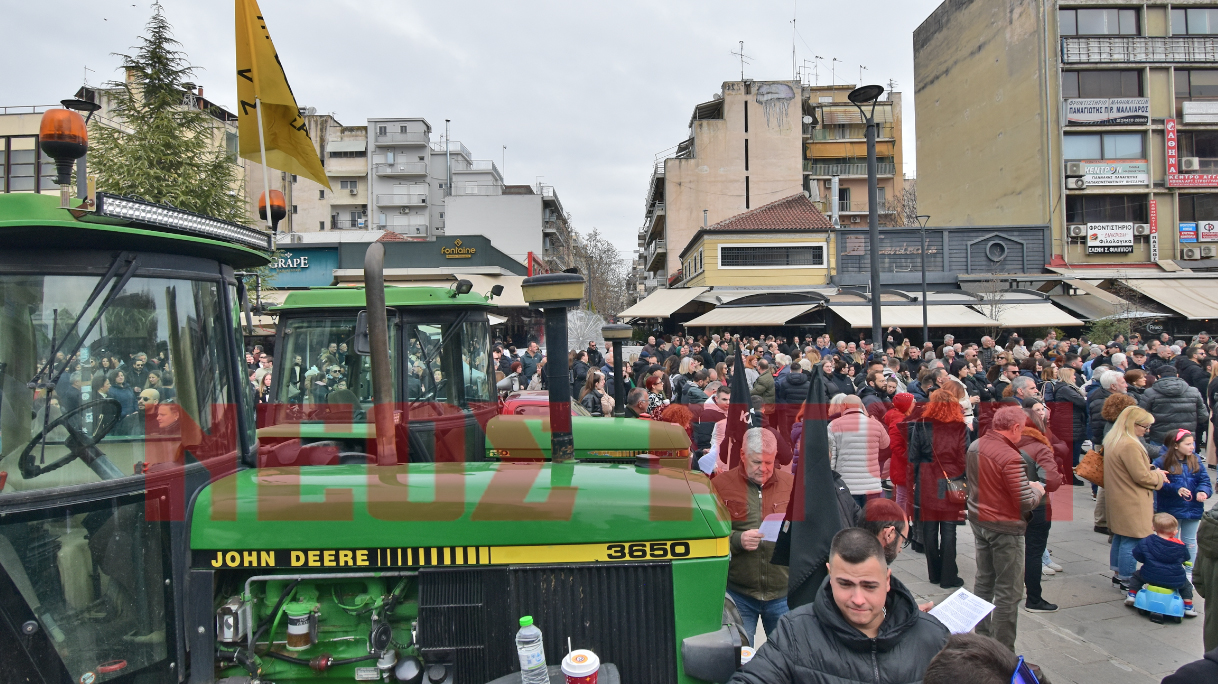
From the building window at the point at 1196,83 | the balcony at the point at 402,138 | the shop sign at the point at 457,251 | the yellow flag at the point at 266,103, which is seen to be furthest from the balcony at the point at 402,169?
the yellow flag at the point at 266,103

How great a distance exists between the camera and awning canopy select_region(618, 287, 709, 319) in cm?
2854

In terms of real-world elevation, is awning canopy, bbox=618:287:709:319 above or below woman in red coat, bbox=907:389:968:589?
above

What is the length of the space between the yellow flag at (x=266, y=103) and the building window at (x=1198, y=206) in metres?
37.7

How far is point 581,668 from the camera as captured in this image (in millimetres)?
2629

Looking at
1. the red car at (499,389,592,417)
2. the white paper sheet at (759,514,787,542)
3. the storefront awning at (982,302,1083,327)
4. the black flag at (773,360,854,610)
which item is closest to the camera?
the black flag at (773,360,854,610)

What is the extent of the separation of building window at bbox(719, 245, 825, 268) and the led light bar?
96.6ft

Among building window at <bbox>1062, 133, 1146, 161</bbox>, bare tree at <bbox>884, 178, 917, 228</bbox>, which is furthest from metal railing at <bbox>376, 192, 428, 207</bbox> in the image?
building window at <bbox>1062, 133, 1146, 161</bbox>

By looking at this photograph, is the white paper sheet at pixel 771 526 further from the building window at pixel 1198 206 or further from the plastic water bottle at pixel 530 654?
the building window at pixel 1198 206

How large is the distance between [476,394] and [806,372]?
5811 mm

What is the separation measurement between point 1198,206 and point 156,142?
3791cm

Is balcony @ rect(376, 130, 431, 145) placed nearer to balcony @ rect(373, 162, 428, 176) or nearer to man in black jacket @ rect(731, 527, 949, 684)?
balcony @ rect(373, 162, 428, 176)

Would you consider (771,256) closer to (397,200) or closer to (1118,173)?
(1118,173)

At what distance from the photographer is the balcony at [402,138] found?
62.2 m

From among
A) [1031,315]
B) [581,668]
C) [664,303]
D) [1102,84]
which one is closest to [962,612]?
[581,668]
